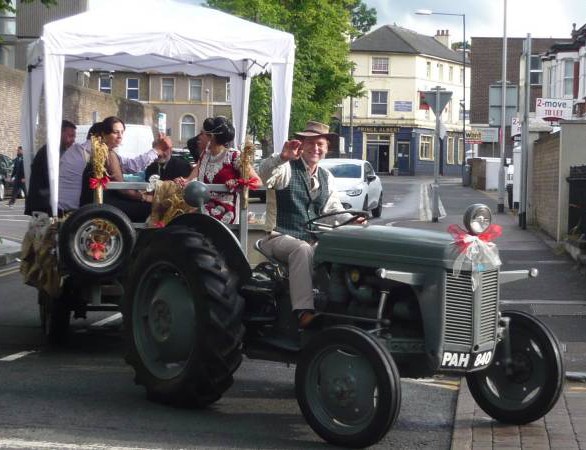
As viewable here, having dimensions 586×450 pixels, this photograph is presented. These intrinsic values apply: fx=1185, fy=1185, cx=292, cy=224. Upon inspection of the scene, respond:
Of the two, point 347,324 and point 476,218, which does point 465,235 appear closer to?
point 476,218

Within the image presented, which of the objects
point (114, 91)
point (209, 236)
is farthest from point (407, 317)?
point (114, 91)

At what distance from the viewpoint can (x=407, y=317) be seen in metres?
7.01

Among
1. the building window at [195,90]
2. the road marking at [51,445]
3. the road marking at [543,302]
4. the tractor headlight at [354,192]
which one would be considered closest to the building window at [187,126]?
the building window at [195,90]

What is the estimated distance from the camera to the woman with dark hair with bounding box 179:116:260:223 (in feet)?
32.4

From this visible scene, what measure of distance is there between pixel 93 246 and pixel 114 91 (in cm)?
7290

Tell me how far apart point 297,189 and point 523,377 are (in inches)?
76.5

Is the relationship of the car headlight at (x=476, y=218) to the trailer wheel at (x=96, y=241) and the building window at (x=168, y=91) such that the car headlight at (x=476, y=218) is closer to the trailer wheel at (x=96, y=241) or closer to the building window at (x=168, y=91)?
the trailer wheel at (x=96, y=241)

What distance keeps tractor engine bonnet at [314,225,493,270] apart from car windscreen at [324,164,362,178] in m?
25.5

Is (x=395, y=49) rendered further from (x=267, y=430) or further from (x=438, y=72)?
(x=267, y=430)

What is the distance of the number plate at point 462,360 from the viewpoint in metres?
6.86

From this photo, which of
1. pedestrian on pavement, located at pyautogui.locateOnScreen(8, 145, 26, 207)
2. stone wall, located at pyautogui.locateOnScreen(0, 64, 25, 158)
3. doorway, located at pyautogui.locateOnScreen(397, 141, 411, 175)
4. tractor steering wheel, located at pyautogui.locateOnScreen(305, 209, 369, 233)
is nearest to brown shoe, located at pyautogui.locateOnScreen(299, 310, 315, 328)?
tractor steering wheel, located at pyautogui.locateOnScreen(305, 209, 369, 233)

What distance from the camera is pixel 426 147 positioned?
9794 cm

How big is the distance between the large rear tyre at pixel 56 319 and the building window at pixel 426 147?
86910mm

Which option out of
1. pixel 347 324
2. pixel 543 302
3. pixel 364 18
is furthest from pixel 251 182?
pixel 364 18
